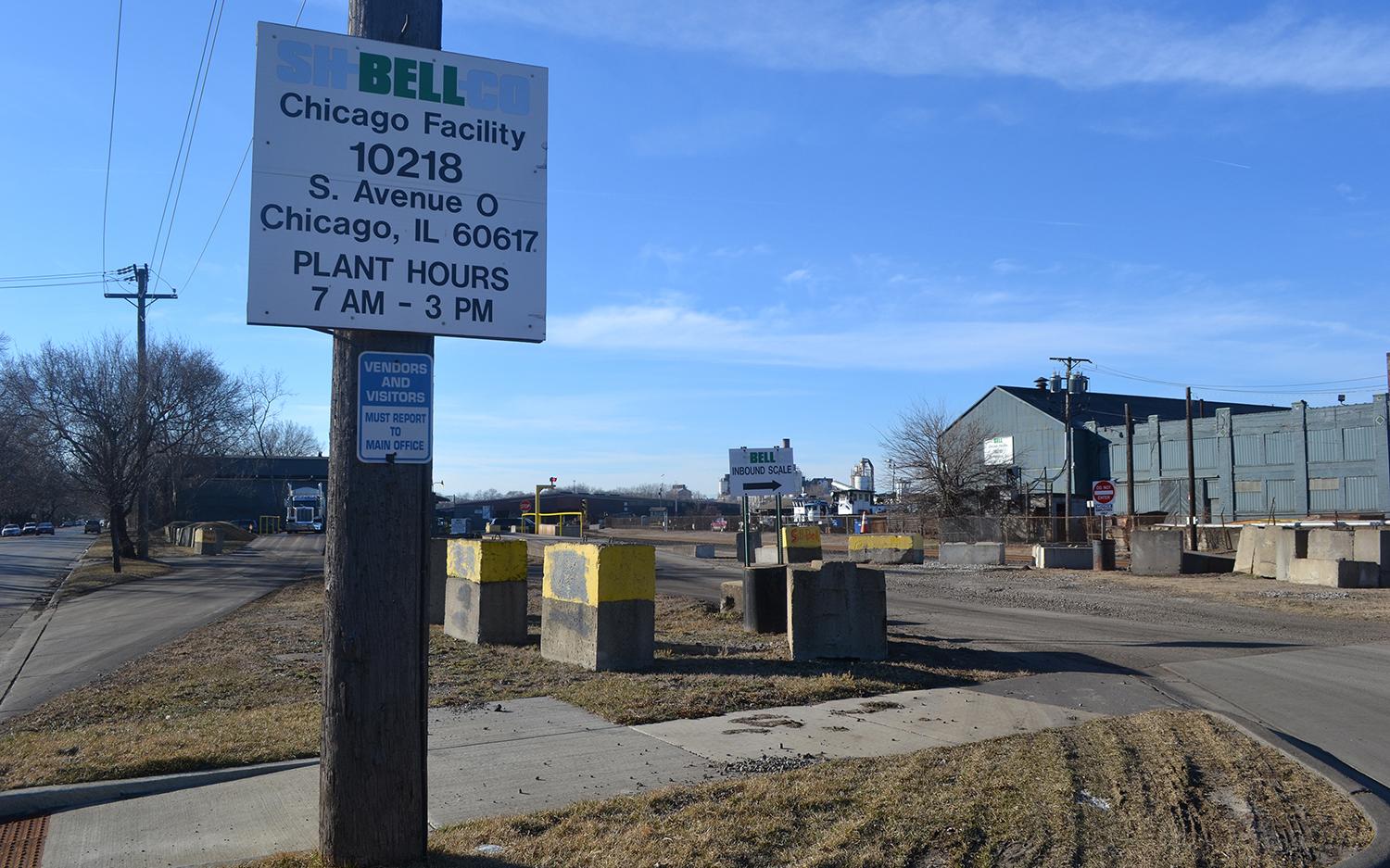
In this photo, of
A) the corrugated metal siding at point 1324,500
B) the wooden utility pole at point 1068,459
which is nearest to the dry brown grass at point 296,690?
the wooden utility pole at point 1068,459

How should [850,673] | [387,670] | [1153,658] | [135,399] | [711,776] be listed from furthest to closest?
1. [135,399]
2. [1153,658]
3. [850,673]
4. [711,776]
5. [387,670]

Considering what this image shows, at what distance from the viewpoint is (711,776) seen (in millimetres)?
6430

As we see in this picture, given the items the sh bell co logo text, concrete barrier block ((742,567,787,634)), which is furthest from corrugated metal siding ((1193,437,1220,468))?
the sh bell co logo text

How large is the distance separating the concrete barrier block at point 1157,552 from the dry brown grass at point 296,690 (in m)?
17.2

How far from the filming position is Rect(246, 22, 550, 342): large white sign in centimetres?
478

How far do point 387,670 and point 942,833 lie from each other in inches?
110

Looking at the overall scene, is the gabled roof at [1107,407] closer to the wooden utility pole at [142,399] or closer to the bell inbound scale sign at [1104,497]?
the bell inbound scale sign at [1104,497]

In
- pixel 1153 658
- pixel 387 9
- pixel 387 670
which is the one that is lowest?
pixel 1153 658

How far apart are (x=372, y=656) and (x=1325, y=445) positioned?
62.5 m

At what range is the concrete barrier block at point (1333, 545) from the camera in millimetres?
23094

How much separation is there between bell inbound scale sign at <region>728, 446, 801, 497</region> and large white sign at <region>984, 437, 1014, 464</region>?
55.7 metres

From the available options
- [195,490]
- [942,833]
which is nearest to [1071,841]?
[942,833]

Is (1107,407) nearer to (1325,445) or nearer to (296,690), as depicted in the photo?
(1325,445)

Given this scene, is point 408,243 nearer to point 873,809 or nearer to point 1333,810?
point 873,809
